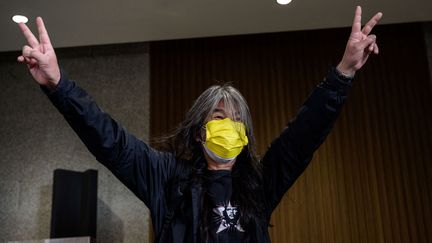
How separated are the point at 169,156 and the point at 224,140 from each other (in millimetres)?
167

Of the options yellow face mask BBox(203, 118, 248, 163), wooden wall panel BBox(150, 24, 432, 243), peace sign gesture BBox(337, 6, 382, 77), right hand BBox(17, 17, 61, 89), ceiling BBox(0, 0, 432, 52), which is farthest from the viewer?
wooden wall panel BBox(150, 24, 432, 243)

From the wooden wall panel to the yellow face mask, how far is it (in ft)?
7.05

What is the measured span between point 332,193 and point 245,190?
2331 mm

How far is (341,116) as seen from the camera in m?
3.60

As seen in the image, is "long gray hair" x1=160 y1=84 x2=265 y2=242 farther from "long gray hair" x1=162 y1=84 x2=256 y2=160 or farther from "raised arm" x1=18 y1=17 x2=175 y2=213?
"raised arm" x1=18 y1=17 x2=175 y2=213

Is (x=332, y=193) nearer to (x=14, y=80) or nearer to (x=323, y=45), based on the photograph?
(x=323, y=45)

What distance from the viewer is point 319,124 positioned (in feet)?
3.95

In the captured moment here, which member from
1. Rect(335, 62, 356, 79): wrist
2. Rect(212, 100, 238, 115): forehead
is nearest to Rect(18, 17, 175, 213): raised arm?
Rect(212, 100, 238, 115): forehead

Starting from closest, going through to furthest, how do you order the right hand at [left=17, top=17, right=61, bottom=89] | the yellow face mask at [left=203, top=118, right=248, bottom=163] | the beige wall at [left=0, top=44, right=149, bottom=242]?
the right hand at [left=17, top=17, right=61, bottom=89] → the yellow face mask at [left=203, top=118, right=248, bottom=163] → the beige wall at [left=0, top=44, right=149, bottom=242]

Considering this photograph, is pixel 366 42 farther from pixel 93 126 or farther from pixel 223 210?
pixel 93 126

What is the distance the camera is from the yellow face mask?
50.6 inches

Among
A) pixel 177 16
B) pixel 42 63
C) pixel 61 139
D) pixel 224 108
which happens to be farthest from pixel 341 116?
pixel 42 63

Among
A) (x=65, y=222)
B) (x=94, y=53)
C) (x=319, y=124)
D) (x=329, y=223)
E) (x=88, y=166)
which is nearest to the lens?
(x=319, y=124)

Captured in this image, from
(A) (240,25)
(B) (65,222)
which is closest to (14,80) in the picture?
(B) (65,222)
